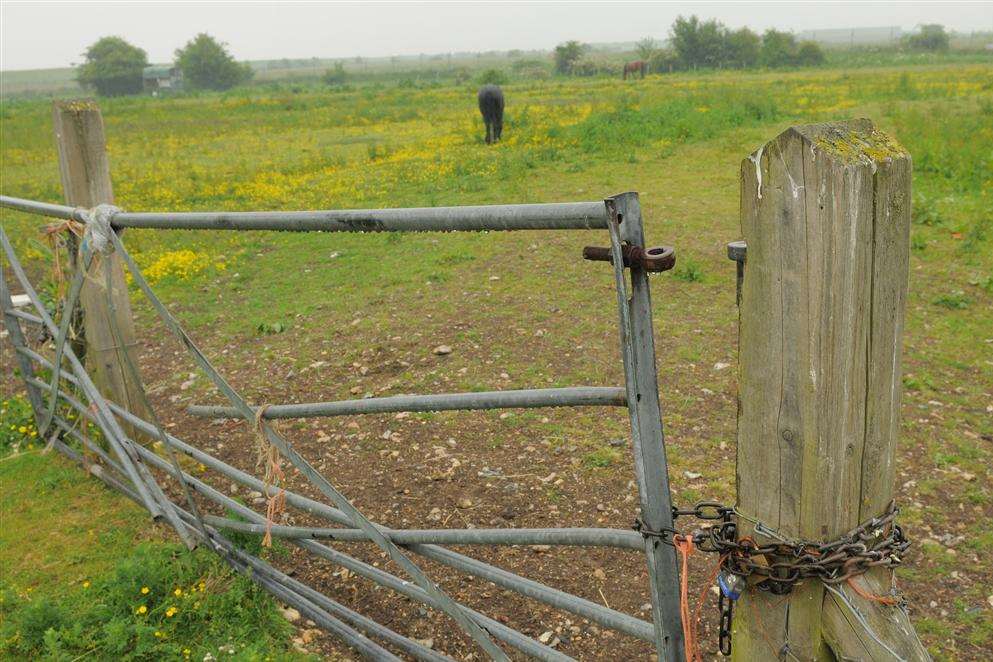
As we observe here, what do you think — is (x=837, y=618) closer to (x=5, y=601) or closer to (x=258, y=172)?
(x=5, y=601)

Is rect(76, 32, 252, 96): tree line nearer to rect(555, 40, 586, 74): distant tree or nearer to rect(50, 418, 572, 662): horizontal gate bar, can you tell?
rect(555, 40, 586, 74): distant tree

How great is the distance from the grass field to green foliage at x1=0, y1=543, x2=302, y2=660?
362 millimetres

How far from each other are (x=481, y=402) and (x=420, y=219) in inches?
16.8

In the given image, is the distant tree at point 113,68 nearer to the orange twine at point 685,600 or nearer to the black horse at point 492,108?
the black horse at point 492,108

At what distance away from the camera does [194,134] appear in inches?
835

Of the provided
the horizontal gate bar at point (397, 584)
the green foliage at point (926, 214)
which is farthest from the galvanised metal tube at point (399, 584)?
the green foliage at point (926, 214)

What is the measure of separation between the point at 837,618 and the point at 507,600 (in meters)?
1.90

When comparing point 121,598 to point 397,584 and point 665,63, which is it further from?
point 665,63

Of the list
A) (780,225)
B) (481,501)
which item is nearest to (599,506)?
(481,501)

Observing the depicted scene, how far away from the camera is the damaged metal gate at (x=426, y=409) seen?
144 cm

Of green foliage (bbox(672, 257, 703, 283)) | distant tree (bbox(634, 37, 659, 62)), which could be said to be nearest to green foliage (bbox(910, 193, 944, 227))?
green foliage (bbox(672, 257, 703, 283))

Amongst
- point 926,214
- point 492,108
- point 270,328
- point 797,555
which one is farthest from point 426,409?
point 492,108

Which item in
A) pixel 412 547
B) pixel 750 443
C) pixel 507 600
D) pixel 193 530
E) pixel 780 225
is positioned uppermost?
pixel 780 225

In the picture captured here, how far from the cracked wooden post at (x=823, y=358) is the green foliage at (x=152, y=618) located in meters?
1.86
